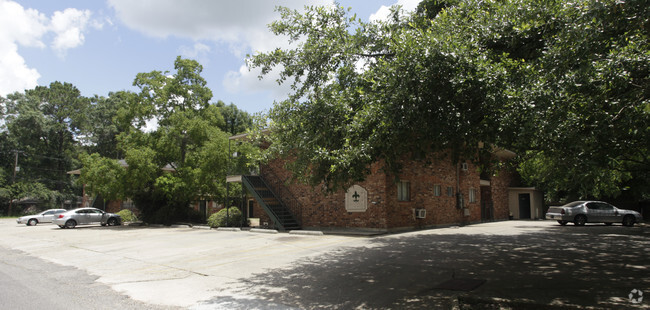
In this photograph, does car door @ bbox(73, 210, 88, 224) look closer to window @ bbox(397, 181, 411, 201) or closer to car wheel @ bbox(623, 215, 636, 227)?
window @ bbox(397, 181, 411, 201)

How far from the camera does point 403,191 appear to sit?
17.4 metres

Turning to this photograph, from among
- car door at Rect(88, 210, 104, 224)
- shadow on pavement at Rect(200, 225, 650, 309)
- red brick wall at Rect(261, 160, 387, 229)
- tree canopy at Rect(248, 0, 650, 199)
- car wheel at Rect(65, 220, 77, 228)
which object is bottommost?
car wheel at Rect(65, 220, 77, 228)

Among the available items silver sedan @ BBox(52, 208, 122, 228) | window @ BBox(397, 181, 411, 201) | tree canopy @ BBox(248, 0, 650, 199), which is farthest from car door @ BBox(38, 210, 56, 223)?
tree canopy @ BBox(248, 0, 650, 199)

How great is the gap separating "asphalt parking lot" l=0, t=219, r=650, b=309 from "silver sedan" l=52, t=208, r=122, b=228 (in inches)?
505

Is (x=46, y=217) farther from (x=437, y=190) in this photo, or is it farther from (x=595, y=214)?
Result: (x=595, y=214)

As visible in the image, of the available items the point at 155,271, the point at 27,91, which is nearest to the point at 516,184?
the point at 155,271

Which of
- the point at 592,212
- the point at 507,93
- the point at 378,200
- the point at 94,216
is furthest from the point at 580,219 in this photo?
the point at 94,216

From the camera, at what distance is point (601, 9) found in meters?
4.30

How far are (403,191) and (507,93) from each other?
12.3 meters

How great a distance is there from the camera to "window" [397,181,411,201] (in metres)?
17.1

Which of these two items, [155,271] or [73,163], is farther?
[73,163]

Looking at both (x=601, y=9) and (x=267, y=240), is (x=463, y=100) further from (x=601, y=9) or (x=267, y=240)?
(x=267, y=240)

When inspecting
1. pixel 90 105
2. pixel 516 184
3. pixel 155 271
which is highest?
pixel 90 105

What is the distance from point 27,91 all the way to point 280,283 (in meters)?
61.0
